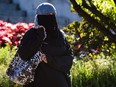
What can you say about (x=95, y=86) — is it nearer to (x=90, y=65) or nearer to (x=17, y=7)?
(x=90, y=65)

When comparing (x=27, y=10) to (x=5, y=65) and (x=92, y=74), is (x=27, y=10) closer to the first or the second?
(x=5, y=65)

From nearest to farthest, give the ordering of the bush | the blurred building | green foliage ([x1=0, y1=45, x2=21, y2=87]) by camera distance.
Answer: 1. green foliage ([x1=0, y1=45, x2=21, y2=87])
2. the bush
3. the blurred building

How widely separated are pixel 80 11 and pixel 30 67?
3.56 metres

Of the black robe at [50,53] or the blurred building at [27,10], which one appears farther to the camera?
the blurred building at [27,10]

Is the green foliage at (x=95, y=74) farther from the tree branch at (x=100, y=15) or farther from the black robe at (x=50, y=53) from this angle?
the black robe at (x=50, y=53)

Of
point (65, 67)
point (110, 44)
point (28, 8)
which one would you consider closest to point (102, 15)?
point (110, 44)

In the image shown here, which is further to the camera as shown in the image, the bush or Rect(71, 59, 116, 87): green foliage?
the bush

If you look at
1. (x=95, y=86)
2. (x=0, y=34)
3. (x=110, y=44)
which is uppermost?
(x=0, y=34)

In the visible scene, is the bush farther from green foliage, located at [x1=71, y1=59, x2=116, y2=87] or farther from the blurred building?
the blurred building

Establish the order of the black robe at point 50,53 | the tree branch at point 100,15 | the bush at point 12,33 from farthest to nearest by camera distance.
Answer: the bush at point 12,33 < the tree branch at point 100,15 < the black robe at point 50,53

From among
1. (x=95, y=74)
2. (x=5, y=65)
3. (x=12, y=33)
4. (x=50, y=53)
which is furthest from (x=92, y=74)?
(x=12, y=33)

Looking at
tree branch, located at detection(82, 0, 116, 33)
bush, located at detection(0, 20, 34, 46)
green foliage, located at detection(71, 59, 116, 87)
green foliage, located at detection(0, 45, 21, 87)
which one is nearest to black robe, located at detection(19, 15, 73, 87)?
green foliage, located at detection(0, 45, 21, 87)

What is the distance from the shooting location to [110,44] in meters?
9.64

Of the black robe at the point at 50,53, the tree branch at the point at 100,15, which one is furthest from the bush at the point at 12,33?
the black robe at the point at 50,53
